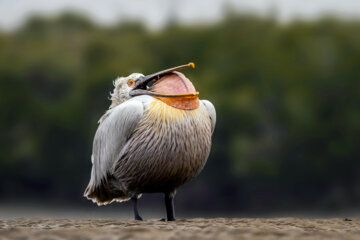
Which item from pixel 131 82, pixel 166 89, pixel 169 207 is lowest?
pixel 169 207

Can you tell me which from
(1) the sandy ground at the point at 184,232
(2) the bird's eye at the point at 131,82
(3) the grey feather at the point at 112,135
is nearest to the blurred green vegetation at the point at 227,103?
(2) the bird's eye at the point at 131,82

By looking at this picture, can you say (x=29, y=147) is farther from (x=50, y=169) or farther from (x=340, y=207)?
(x=340, y=207)

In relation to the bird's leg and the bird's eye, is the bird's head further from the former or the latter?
the bird's leg

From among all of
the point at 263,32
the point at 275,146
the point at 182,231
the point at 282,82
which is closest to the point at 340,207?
the point at 275,146

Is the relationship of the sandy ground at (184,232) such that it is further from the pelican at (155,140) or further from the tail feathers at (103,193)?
the tail feathers at (103,193)

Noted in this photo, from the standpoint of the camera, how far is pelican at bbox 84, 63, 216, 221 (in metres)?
7.02

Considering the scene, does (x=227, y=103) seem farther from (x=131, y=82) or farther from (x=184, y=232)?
(x=184, y=232)

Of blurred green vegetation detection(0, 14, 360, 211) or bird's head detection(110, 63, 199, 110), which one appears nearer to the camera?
bird's head detection(110, 63, 199, 110)

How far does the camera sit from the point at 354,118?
18.0 m

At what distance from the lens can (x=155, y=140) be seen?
22.9ft

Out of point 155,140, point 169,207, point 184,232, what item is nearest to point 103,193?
point 169,207

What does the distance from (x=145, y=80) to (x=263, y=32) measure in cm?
1255

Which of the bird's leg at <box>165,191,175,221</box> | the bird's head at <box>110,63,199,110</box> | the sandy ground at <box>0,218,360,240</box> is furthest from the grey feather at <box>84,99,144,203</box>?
the sandy ground at <box>0,218,360,240</box>

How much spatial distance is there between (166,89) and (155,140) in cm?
60
